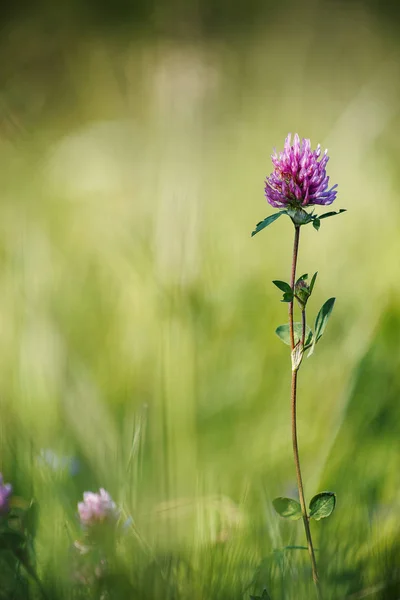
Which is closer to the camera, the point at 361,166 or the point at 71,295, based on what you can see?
the point at 71,295

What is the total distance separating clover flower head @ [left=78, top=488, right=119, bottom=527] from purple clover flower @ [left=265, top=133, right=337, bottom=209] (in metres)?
0.24

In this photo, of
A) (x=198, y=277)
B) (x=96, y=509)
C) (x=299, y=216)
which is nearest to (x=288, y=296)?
(x=299, y=216)

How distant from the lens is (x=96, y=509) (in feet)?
1.46

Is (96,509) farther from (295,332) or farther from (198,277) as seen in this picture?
(198,277)

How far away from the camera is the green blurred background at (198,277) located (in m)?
0.48

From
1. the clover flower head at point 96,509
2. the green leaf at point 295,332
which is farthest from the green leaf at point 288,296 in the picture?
the clover flower head at point 96,509

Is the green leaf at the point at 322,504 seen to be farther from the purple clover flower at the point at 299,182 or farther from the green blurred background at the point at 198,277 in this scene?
the purple clover flower at the point at 299,182

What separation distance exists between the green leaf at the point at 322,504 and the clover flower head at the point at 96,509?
0.14 m

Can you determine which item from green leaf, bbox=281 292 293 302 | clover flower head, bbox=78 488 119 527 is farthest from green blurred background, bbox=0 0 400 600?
green leaf, bbox=281 292 293 302

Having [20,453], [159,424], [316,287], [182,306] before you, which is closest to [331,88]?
[316,287]

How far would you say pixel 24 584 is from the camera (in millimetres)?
390

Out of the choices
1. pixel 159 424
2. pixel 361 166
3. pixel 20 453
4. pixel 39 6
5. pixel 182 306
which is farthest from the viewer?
pixel 39 6

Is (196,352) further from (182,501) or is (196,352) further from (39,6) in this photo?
(39,6)

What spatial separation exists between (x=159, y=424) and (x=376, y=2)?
0.86 metres
